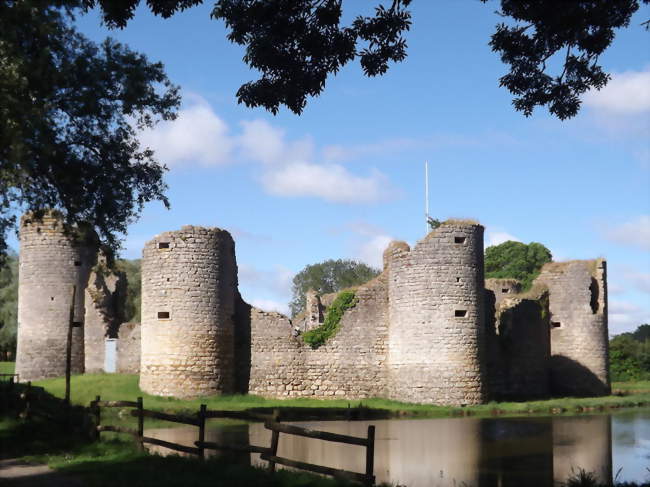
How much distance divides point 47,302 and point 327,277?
4229cm

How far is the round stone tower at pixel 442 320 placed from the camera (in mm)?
30828

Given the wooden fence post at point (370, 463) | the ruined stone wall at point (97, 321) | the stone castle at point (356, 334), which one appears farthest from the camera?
the ruined stone wall at point (97, 321)

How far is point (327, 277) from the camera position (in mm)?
77750

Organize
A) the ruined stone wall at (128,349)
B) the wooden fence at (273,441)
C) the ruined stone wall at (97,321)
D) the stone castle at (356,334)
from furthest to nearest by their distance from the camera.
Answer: the ruined stone wall at (97,321)
the ruined stone wall at (128,349)
the stone castle at (356,334)
the wooden fence at (273,441)

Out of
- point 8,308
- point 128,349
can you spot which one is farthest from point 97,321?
point 8,308

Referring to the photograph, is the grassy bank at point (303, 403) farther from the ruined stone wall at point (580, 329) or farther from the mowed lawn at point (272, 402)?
the ruined stone wall at point (580, 329)

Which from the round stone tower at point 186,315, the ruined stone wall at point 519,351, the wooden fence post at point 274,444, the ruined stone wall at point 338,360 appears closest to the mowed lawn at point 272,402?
the ruined stone wall at point 338,360

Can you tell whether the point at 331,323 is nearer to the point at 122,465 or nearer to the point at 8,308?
the point at 122,465

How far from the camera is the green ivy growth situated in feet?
107

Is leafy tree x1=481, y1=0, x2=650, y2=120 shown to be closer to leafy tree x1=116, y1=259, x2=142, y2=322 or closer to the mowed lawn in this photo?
the mowed lawn

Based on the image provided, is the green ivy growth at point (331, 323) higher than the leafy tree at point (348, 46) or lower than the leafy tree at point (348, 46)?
lower

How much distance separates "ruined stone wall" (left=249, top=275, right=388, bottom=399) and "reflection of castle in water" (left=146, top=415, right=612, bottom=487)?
537cm

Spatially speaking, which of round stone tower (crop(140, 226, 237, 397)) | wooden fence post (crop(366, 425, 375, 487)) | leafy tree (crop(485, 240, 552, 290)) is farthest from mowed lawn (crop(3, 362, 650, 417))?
leafy tree (crop(485, 240, 552, 290))

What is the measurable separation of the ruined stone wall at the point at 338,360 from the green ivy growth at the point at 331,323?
0.54 feet
